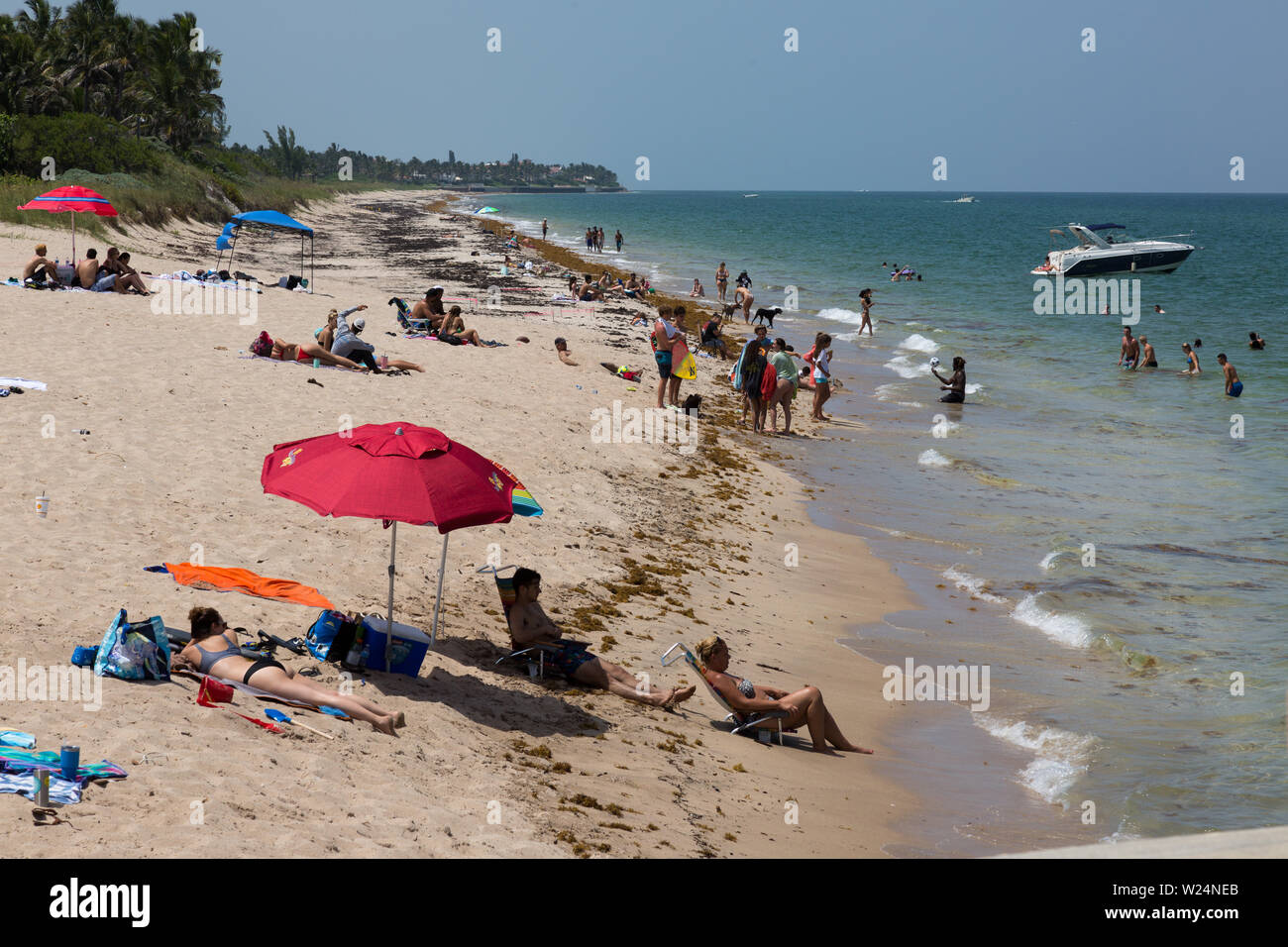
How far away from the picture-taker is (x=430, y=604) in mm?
9070

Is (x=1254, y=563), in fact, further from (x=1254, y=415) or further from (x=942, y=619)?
(x=1254, y=415)

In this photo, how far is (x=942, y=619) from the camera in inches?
429

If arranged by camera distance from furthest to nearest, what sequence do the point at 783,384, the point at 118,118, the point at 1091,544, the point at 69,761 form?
the point at 118,118, the point at 783,384, the point at 1091,544, the point at 69,761

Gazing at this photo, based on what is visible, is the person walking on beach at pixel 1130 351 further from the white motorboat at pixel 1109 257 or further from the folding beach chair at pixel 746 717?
the folding beach chair at pixel 746 717

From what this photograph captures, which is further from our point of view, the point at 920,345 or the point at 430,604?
the point at 920,345

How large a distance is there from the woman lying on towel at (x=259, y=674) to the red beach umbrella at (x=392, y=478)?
1046 millimetres

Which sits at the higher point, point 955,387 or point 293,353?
point 293,353

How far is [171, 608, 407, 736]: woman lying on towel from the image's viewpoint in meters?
6.66

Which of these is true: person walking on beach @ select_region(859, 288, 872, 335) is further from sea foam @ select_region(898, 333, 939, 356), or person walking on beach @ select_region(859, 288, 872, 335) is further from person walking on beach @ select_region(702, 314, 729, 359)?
person walking on beach @ select_region(702, 314, 729, 359)

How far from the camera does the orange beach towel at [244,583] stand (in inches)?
318

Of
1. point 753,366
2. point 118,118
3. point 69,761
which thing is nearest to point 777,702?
point 69,761

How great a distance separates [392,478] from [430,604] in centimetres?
247

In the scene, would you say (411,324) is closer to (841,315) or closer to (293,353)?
(293,353)
